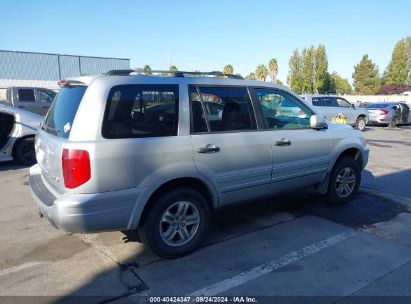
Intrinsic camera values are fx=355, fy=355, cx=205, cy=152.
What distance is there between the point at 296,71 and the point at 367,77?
57.2ft

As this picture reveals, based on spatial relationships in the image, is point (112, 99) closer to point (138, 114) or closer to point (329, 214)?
point (138, 114)

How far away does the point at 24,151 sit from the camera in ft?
27.3

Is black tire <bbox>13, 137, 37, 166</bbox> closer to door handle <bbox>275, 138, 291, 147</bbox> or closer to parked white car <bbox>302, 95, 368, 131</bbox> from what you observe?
door handle <bbox>275, 138, 291, 147</bbox>

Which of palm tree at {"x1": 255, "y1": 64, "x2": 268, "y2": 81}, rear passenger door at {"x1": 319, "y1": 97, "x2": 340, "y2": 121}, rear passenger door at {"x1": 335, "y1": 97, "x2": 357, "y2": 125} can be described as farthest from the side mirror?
palm tree at {"x1": 255, "y1": 64, "x2": 268, "y2": 81}

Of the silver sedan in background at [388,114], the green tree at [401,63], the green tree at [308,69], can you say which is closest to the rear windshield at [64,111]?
the silver sedan in background at [388,114]

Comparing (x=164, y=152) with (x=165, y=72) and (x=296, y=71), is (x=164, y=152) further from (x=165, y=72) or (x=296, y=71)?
(x=296, y=71)

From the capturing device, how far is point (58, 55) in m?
28.0

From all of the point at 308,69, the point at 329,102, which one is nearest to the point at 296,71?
the point at 308,69

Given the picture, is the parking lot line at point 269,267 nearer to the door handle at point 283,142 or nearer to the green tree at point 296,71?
the door handle at point 283,142

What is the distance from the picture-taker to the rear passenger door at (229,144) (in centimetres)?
371

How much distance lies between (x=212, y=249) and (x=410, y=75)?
3086 inches

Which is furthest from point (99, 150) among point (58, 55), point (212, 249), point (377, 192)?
point (58, 55)

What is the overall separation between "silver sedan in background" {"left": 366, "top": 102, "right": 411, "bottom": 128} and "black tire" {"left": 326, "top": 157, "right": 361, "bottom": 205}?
15304 millimetres

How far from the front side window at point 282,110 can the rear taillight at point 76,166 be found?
7.28 ft
